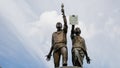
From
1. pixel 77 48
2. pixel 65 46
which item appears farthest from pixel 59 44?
pixel 77 48

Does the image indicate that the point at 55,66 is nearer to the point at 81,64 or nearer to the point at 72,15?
the point at 81,64

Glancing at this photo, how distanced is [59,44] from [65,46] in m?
0.23

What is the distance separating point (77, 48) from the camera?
11898 mm

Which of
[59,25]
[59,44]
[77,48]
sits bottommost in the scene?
[77,48]

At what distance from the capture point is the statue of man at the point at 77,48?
11.7 m

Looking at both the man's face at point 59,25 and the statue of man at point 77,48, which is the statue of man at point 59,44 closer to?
the man's face at point 59,25

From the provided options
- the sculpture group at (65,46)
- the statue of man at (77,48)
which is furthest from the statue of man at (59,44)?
the statue of man at (77,48)

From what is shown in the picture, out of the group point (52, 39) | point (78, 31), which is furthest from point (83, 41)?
point (52, 39)

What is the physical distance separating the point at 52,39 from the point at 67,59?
106cm

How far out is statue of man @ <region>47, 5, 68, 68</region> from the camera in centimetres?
1168

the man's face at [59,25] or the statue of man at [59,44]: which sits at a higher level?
the man's face at [59,25]

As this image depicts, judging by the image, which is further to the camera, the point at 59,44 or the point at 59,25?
the point at 59,25

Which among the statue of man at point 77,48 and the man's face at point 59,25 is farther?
the man's face at point 59,25

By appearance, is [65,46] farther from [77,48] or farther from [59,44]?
[77,48]
